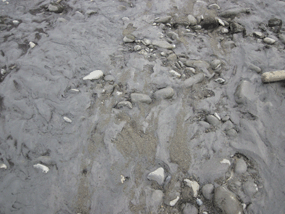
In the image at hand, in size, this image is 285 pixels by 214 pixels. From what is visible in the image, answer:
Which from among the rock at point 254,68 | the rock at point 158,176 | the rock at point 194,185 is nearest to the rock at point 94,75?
the rock at point 158,176

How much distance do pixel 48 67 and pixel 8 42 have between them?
110 centimetres

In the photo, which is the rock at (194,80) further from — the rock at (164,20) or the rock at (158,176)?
the rock at (164,20)

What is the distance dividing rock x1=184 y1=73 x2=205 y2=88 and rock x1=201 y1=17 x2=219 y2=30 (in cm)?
132

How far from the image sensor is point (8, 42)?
11.3 ft

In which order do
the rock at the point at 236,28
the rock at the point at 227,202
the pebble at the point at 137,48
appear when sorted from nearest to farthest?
1. the rock at the point at 227,202
2. the pebble at the point at 137,48
3. the rock at the point at 236,28

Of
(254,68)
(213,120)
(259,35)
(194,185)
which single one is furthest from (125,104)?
(259,35)

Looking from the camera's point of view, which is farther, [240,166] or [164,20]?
[164,20]

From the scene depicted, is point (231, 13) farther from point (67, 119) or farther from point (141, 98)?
point (67, 119)

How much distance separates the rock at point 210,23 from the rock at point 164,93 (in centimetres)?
179

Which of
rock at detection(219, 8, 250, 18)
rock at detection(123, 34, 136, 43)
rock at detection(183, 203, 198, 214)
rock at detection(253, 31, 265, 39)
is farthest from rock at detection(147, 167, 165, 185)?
rock at detection(219, 8, 250, 18)

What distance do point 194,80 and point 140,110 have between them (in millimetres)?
919

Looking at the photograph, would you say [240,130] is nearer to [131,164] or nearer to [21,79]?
[131,164]

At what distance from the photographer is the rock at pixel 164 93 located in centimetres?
263

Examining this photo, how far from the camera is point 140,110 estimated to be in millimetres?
2543
